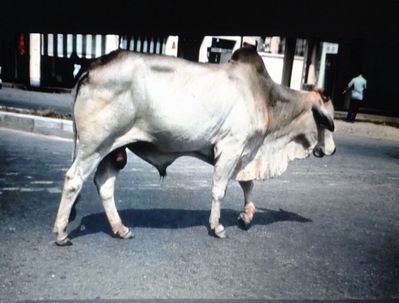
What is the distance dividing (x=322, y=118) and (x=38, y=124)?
20.7 ft

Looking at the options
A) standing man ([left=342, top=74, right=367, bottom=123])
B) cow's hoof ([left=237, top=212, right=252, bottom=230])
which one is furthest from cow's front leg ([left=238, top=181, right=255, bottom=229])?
standing man ([left=342, top=74, right=367, bottom=123])

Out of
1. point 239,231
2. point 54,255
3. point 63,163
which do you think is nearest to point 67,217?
point 54,255

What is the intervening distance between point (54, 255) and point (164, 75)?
63.1 inches

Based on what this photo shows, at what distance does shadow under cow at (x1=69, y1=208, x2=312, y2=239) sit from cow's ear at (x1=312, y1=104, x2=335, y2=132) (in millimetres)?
1035

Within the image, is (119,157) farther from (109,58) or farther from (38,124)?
(38,124)

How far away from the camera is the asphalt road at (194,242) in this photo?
3104 millimetres

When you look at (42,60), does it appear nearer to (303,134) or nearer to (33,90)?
(33,90)

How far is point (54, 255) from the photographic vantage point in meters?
3.45

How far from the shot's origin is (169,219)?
4.50 m

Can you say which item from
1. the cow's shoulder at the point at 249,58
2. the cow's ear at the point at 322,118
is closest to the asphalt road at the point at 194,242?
the cow's ear at the point at 322,118

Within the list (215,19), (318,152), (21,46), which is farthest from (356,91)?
(21,46)

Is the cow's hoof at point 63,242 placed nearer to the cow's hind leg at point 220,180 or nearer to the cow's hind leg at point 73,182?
the cow's hind leg at point 73,182

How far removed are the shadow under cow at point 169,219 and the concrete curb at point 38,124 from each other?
4.50m

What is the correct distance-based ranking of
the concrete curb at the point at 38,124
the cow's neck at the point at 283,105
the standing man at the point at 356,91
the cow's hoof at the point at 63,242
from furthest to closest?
the standing man at the point at 356,91 → the concrete curb at the point at 38,124 → the cow's neck at the point at 283,105 → the cow's hoof at the point at 63,242
